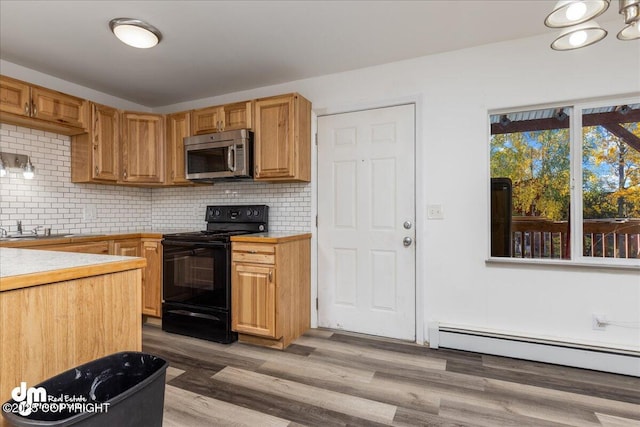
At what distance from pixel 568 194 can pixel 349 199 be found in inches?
68.2

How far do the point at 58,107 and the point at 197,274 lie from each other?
199cm

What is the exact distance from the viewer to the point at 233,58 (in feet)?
9.16

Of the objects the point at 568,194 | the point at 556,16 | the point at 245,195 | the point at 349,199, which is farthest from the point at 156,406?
the point at 568,194

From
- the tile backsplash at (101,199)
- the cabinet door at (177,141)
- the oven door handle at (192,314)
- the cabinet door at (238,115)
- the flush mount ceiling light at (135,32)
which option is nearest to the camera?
the flush mount ceiling light at (135,32)

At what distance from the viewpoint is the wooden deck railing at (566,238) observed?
2.28 meters

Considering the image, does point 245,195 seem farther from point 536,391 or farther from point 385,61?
point 536,391

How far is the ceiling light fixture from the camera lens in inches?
47.5

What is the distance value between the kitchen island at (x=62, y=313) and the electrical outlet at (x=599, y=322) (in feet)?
9.55

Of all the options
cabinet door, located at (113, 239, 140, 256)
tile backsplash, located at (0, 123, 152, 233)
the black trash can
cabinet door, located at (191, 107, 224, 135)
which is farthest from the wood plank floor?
cabinet door, located at (191, 107, 224, 135)

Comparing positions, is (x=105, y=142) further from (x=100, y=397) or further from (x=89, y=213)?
(x=100, y=397)

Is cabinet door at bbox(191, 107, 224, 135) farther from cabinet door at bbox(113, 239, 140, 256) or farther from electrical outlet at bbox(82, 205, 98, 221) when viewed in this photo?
electrical outlet at bbox(82, 205, 98, 221)

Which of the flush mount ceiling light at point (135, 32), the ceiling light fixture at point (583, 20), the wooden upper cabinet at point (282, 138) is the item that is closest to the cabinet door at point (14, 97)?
the flush mount ceiling light at point (135, 32)

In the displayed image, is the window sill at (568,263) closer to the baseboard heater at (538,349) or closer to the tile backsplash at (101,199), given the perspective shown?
the baseboard heater at (538,349)

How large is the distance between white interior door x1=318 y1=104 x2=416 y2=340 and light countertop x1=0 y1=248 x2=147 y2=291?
201cm
